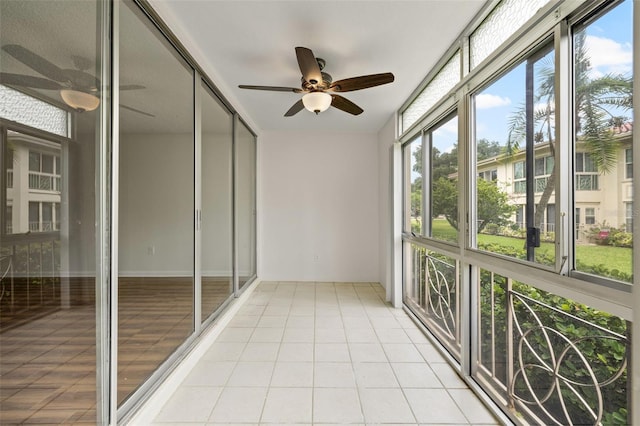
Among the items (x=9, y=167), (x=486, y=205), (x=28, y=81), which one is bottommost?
(x=486, y=205)

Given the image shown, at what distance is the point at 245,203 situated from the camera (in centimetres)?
429

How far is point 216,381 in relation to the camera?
209 centimetres

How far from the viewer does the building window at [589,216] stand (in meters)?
1.22

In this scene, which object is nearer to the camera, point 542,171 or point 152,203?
point 542,171

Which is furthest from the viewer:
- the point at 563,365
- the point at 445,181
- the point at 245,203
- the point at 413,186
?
the point at 245,203

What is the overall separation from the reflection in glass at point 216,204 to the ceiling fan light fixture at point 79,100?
1.35m

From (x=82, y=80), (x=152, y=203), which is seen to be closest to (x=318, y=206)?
(x=152, y=203)

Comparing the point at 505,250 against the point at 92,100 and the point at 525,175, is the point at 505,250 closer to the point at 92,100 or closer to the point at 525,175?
the point at 525,175

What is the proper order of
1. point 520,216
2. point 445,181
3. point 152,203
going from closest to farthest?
point 520,216
point 152,203
point 445,181

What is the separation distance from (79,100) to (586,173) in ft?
7.52

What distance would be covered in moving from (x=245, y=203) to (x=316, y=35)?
8.72 ft

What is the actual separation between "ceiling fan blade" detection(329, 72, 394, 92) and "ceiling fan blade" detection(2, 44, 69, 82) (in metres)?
1.80

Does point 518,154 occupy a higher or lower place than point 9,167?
higher

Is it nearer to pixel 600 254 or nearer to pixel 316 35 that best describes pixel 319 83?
pixel 316 35
